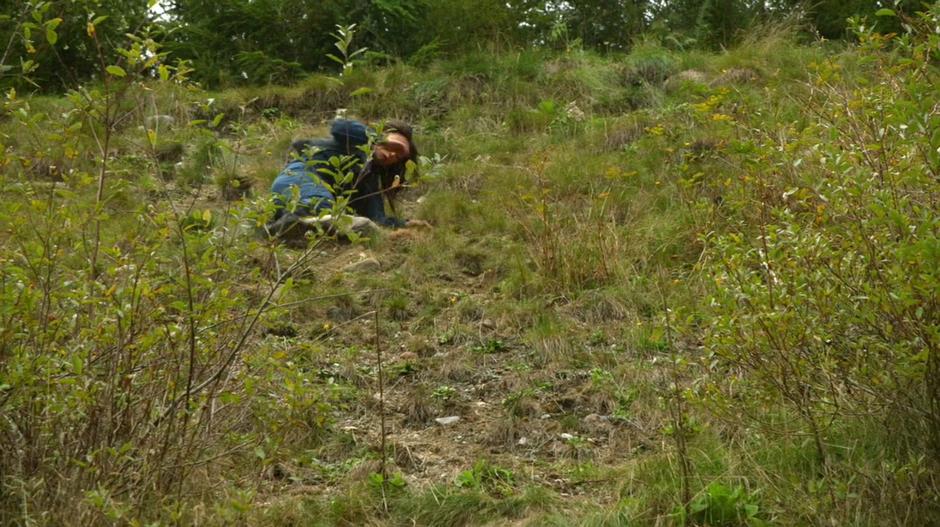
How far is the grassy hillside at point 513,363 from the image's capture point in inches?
122

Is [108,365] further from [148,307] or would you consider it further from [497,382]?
[497,382]

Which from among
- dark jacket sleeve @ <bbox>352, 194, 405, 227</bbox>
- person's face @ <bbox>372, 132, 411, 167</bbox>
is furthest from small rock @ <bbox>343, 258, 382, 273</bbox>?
person's face @ <bbox>372, 132, 411, 167</bbox>

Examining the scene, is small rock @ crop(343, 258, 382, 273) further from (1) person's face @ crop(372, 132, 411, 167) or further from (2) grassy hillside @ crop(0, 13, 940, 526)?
(1) person's face @ crop(372, 132, 411, 167)

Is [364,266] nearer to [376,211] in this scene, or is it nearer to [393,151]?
[376,211]

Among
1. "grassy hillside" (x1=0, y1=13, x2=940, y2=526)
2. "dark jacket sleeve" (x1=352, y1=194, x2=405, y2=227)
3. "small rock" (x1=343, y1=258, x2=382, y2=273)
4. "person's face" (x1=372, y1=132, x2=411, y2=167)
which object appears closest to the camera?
"grassy hillside" (x1=0, y1=13, x2=940, y2=526)

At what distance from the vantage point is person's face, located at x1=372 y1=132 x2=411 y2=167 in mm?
8031

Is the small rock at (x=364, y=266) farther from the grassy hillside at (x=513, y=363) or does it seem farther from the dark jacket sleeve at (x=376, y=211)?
the dark jacket sleeve at (x=376, y=211)

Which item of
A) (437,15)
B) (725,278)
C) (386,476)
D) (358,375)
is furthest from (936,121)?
(437,15)

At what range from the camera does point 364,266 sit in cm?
696

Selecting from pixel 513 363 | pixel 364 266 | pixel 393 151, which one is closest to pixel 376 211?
pixel 393 151

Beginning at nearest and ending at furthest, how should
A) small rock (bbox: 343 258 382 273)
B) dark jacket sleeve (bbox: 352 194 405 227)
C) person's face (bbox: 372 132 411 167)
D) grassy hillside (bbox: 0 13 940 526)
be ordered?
1. grassy hillside (bbox: 0 13 940 526)
2. small rock (bbox: 343 258 382 273)
3. dark jacket sleeve (bbox: 352 194 405 227)
4. person's face (bbox: 372 132 411 167)

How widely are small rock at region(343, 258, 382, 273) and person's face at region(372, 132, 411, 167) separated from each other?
47.9 inches

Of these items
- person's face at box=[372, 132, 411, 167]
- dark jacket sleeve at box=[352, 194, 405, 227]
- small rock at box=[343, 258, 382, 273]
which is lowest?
small rock at box=[343, 258, 382, 273]

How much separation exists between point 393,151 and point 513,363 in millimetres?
3147
